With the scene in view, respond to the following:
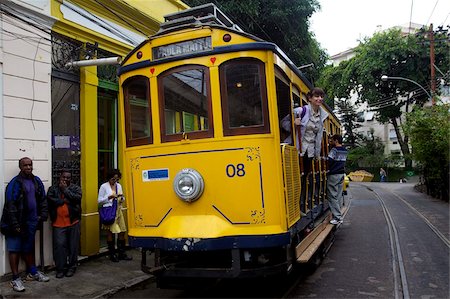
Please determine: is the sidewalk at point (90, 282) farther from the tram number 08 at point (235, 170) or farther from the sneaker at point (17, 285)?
the tram number 08 at point (235, 170)

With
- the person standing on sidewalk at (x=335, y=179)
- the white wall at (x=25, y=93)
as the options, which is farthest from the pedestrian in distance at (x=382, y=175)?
the white wall at (x=25, y=93)

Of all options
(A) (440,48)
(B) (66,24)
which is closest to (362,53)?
(A) (440,48)

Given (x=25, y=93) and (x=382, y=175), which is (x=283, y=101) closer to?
(x=25, y=93)

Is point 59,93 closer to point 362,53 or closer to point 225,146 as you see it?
point 225,146

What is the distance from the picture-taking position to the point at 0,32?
6.09 metres

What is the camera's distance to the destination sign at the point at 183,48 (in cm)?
500

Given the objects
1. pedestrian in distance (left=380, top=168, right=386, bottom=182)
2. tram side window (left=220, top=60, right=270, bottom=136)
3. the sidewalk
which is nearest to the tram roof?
tram side window (left=220, top=60, right=270, bottom=136)

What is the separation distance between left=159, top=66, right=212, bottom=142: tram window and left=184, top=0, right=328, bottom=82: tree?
9.67 metres

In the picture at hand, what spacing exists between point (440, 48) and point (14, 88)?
3026 centimetres

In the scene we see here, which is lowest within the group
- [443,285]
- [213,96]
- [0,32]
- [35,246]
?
[443,285]

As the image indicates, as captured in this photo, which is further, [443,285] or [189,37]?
[443,285]

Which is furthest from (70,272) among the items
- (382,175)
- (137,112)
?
(382,175)

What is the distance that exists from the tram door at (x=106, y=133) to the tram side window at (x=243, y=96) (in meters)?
4.28

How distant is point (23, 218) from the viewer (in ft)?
19.2
